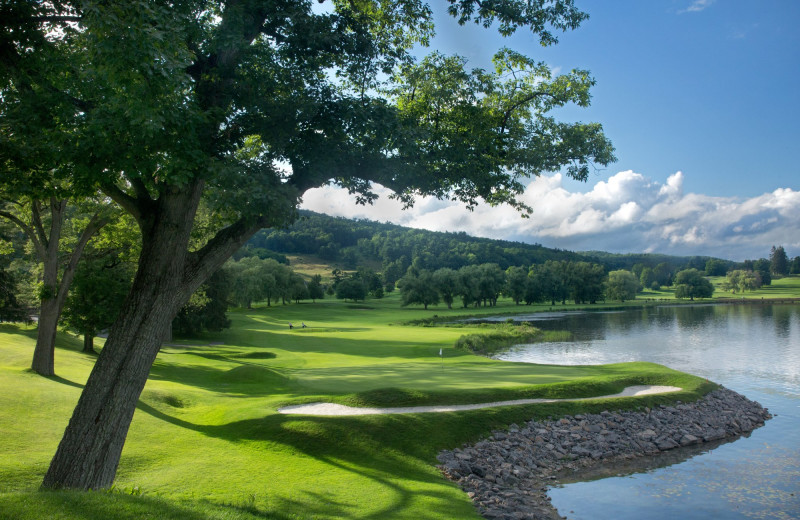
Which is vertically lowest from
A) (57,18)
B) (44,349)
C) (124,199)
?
(44,349)

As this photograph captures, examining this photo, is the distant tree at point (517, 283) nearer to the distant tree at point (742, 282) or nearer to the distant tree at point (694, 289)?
the distant tree at point (694, 289)

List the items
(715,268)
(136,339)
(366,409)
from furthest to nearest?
(715,268)
(366,409)
(136,339)

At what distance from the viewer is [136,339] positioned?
752cm

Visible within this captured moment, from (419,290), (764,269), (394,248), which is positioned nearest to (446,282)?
(419,290)

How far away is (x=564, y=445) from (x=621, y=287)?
112784 millimetres

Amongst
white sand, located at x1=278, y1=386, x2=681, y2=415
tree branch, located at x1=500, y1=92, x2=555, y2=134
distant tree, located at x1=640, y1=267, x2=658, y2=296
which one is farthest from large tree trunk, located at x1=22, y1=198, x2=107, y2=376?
distant tree, located at x1=640, y1=267, x2=658, y2=296

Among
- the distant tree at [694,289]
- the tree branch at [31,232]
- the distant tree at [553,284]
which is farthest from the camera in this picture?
the distant tree at [694,289]

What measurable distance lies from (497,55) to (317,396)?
37.4 feet

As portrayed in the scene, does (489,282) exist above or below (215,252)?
below

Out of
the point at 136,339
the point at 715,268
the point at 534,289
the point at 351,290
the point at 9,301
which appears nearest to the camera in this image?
the point at 136,339

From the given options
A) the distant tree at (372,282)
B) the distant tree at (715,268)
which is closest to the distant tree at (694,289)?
the distant tree at (715,268)

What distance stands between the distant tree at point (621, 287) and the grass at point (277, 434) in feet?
330

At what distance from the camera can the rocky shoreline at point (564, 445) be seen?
Answer: 1123cm

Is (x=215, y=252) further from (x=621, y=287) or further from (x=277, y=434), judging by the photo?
(x=621, y=287)
